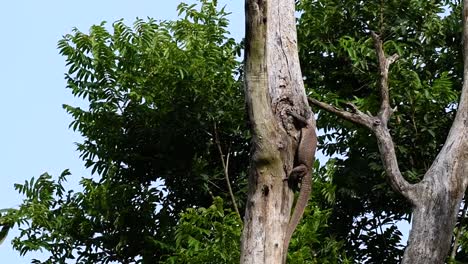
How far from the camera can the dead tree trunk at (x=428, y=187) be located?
1211 cm

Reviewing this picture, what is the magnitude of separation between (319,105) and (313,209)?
273 centimetres

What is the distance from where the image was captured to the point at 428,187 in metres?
12.3

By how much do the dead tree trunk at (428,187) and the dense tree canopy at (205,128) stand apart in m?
2.65

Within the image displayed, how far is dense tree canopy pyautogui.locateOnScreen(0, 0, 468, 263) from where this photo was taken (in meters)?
15.6

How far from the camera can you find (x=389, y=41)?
51.0 ft

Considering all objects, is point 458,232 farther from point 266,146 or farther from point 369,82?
point 266,146

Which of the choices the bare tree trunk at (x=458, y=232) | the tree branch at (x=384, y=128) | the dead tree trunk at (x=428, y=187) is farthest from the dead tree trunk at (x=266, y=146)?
the bare tree trunk at (x=458, y=232)

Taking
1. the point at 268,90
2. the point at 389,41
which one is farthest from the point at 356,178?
the point at 268,90

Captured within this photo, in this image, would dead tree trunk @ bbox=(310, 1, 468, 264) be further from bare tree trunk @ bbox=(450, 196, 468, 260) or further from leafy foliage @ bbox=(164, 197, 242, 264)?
bare tree trunk @ bbox=(450, 196, 468, 260)

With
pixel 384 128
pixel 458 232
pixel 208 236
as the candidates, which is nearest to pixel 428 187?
pixel 384 128

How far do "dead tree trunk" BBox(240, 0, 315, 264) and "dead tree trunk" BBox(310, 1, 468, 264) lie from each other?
2.24 metres

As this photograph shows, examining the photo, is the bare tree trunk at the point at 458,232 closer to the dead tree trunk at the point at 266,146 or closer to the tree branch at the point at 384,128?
the tree branch at the point at 384,128

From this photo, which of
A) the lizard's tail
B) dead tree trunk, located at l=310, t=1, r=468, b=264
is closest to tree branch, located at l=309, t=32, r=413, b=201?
dead tree trunk, located at l=310, t=1, r=468, b=264

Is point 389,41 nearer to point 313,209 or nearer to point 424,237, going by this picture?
point 313,209
